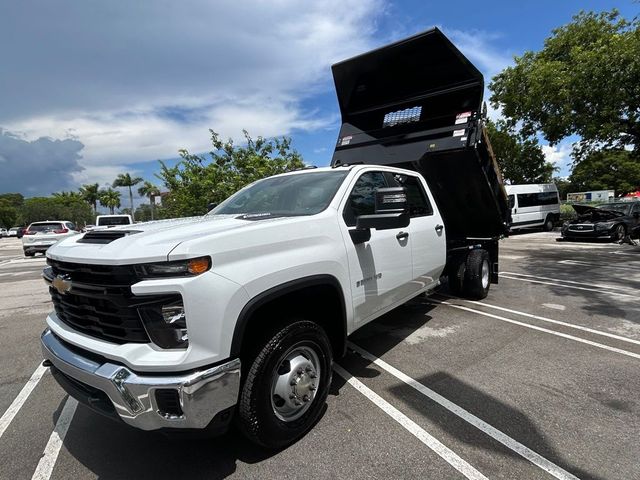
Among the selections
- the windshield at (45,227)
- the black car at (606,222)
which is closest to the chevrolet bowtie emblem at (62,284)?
the black car at (606,222)

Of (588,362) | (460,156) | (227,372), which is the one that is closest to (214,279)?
(227,372)

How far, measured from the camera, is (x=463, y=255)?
626 cm

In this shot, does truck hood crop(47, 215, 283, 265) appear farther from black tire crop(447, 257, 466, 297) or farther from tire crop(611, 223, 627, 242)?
tire crop(611, 223, 627, 242)

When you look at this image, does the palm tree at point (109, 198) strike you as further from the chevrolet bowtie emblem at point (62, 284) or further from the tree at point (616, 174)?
the chevrolet bowtie emblem at point (62, 284)

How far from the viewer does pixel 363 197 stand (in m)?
3.64

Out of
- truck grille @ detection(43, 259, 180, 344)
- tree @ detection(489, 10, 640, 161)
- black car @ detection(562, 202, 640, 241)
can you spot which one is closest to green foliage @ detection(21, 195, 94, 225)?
tree @ detection(489, 10, 640, 161)

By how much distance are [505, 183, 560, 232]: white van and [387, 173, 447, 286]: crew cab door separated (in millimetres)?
17054

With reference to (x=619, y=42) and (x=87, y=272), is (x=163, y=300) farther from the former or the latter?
(x=619, y=42)

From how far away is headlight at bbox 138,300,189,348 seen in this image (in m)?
2.09

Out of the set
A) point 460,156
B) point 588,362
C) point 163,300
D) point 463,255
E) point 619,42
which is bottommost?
point 588,362

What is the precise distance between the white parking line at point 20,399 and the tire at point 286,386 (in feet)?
7.07

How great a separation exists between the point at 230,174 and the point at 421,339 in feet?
48.7

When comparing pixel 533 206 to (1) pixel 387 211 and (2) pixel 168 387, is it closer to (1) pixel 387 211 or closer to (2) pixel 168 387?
(1) pixel 387 211

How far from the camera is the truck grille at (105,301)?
2.13 m
